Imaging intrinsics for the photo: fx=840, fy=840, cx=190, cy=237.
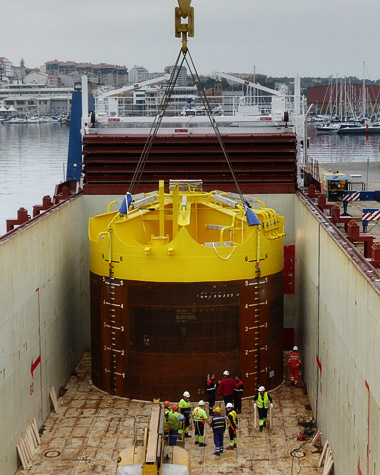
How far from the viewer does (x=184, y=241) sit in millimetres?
18922

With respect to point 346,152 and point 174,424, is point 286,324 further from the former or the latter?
point 346,152

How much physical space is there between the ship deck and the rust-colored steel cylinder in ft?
2.05

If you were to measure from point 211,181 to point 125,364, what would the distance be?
766 cm

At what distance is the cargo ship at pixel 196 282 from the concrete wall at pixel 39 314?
4 cm

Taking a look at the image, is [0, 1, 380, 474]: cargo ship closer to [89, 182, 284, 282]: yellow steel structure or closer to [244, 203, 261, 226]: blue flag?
[89, 182, 284, 282]: yellow steel structure

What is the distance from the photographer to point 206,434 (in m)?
17.7

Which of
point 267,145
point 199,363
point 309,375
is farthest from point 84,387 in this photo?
point 267,145

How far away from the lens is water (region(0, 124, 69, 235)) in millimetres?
61375

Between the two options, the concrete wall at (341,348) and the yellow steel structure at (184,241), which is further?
the yellow steel structure at (184,241)

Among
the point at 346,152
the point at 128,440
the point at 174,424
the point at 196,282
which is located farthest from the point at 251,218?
the point at 346,152

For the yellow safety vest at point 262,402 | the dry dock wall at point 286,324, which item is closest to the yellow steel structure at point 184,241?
the dry dock wall at point 286,324

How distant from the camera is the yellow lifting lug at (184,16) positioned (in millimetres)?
19438

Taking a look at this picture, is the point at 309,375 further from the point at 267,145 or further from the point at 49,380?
the point at 267,145

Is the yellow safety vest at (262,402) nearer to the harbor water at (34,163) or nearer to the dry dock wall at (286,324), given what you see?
the dry dock wall at (286,324)
